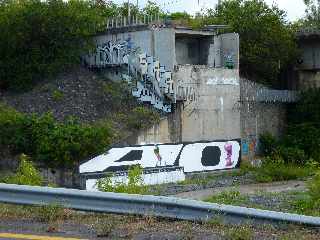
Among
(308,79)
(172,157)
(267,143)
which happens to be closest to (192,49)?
(267,143)

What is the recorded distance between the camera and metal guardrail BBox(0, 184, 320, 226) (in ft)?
28.1

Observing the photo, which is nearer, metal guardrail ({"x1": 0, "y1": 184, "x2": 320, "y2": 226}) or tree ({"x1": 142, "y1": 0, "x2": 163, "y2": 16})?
metal guardrail ({"x1": 0, "y1": 184, "x2": 320, "y2": 226})

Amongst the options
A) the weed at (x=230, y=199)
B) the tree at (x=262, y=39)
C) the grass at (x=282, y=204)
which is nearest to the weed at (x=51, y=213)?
the grass at (x=282, y=204)

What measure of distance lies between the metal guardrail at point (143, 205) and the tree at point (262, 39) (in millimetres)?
39830

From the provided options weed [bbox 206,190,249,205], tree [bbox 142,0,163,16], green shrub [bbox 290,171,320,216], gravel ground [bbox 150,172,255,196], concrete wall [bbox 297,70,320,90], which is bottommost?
gravel ground [bbox 150,172,255,196]

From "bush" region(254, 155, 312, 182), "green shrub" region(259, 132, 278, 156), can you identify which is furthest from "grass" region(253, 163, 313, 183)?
"green shrub" region(259, 132, 278, 156)

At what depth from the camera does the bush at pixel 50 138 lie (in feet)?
99.5

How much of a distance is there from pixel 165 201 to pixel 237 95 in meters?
34.1

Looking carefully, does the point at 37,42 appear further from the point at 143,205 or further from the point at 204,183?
the point at 143,205

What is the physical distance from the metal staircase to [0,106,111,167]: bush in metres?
7.03

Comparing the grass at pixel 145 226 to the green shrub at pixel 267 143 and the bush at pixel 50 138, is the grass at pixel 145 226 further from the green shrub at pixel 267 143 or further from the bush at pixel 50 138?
the green shrub at pixel 267 143

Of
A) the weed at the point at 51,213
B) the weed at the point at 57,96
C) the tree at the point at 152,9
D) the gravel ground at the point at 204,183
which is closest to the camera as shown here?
the weed at the point at 51,213

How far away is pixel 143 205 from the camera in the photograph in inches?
356

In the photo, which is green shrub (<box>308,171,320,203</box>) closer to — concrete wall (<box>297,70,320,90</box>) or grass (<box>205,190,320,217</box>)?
grass (<box>205,190,320,217</box>)
